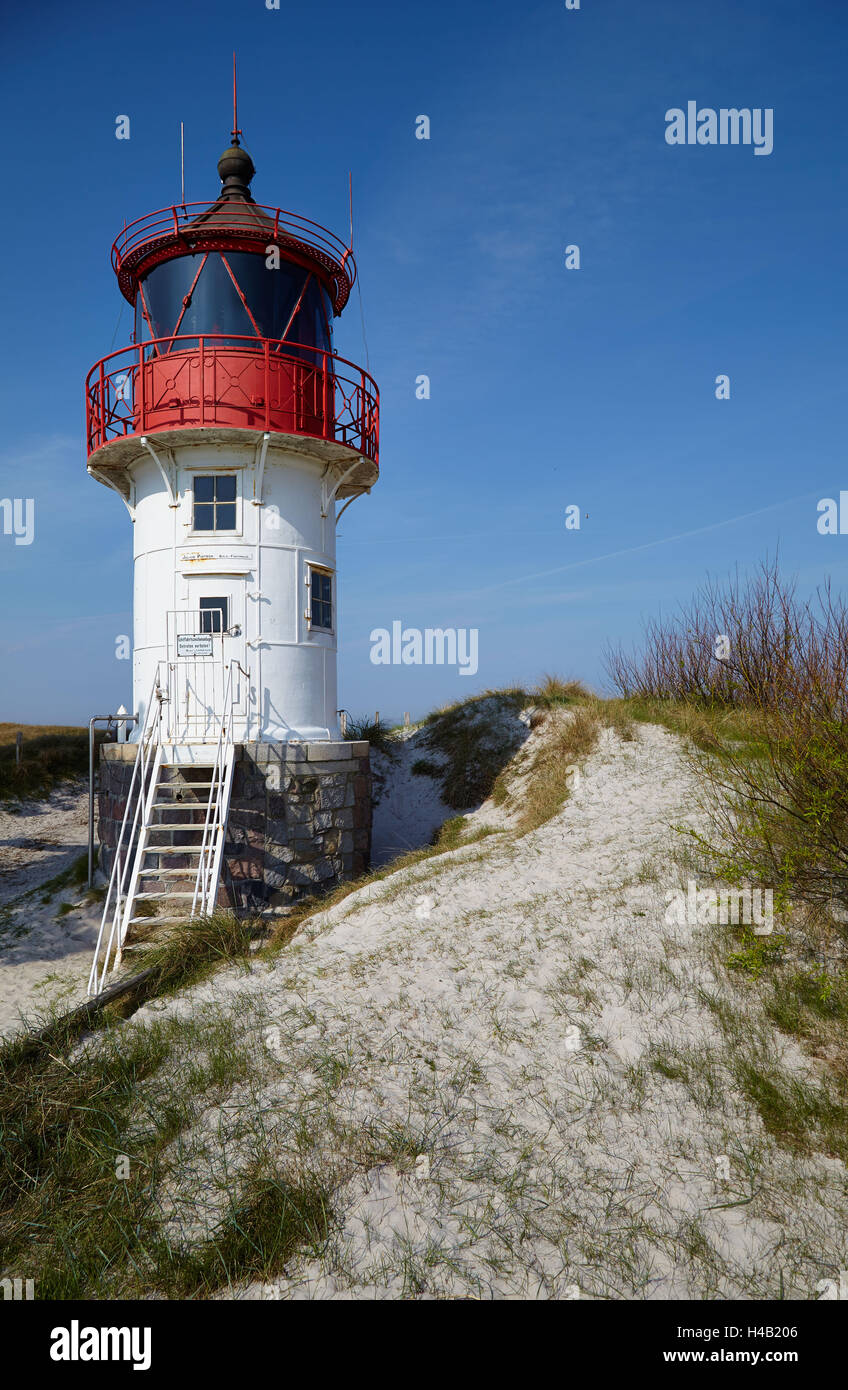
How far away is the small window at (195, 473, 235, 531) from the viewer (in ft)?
46.9

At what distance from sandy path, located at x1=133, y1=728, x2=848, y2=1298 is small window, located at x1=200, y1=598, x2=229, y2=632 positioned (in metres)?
6.56

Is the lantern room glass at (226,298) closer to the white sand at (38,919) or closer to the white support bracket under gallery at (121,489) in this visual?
the white support bracket under gallery at (121,489)

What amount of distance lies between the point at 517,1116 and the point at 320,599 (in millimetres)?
10914

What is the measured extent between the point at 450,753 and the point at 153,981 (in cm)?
1466

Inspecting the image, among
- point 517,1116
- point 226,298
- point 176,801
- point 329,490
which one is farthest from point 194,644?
point 517,1116

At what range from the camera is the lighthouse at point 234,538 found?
534 inches

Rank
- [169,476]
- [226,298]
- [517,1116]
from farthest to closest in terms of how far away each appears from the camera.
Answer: [169,476] < [226,298] < [517,1116]

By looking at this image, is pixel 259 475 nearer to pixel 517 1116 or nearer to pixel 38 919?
pixel 38 919

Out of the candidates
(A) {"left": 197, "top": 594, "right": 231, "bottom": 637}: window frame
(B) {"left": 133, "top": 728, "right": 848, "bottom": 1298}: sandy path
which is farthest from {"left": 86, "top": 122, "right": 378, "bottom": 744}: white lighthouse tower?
(B) {"left": 133, "top": 728, "right": 848, "bottom": 1298}: sandy path

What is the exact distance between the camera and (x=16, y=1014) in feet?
33.3

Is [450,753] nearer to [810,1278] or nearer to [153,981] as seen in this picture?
[153,981]

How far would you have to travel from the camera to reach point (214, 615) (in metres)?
14.1

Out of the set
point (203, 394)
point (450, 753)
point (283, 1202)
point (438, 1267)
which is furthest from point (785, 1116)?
point (450, 753)

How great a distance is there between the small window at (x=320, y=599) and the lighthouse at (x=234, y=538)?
0.31 feet
